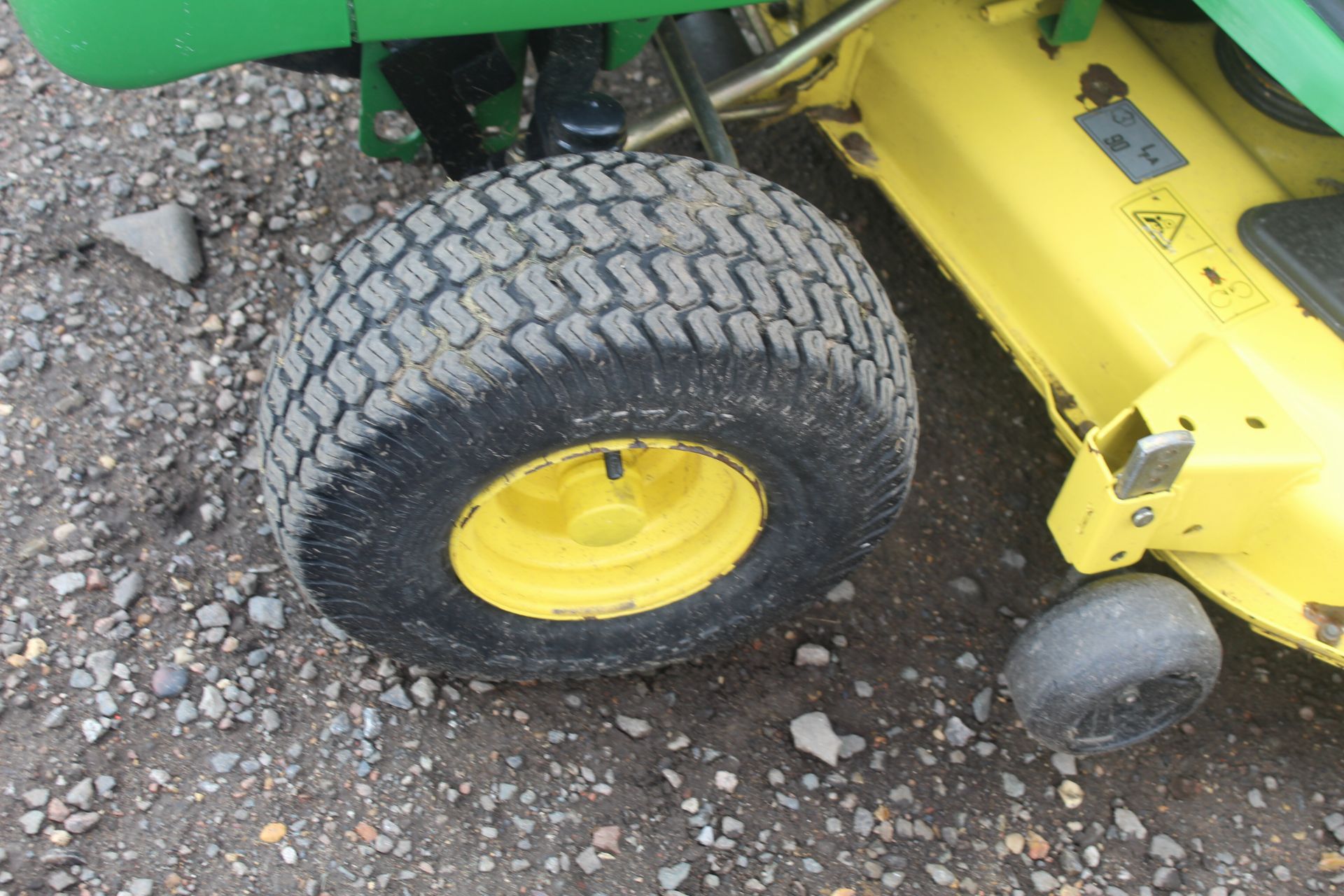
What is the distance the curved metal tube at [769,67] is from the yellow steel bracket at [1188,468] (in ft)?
2.56

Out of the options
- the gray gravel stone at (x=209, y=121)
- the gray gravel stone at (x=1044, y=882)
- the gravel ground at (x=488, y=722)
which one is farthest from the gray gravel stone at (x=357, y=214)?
the gray gravel stone at (x=1044, y=882)

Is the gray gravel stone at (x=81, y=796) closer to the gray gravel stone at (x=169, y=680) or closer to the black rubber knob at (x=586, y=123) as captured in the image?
the gray gravel stone at (x=169, y=680)

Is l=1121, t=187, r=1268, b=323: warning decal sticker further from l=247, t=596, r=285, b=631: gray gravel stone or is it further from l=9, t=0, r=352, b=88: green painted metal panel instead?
l=247, t=596, r=285, b=631: gray gravel stone

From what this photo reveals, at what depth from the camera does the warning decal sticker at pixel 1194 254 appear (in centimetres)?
187

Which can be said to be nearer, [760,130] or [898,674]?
[898,674]

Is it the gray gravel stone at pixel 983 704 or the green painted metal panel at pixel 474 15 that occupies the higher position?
the green painted metal panel at pixel 474 15

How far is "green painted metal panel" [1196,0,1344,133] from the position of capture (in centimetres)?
151

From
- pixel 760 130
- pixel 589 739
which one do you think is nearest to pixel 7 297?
pixel 589 739

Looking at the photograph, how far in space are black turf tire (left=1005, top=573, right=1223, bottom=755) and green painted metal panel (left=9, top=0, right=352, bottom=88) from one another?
1.36 m

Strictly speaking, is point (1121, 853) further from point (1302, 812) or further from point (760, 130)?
point (760, 130)

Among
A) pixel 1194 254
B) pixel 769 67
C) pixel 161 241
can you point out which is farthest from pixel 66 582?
pixel 1194 254

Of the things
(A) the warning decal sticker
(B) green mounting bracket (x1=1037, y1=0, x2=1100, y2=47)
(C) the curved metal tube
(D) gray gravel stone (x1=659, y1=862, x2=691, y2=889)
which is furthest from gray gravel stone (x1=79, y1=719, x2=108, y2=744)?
(B) green mounting bracket (x1=1037, y1=0, x2=1100, y2=47)

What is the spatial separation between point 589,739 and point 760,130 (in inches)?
60.9

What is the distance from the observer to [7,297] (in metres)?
2.45
